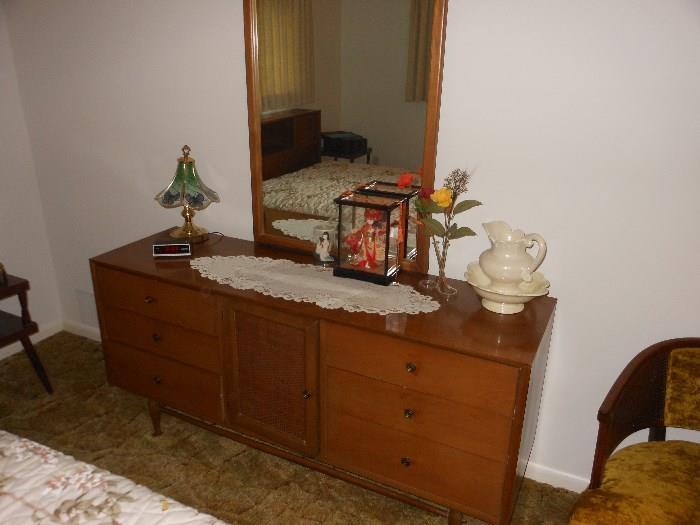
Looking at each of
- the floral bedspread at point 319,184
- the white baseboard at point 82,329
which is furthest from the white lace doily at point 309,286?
the white baseboard at point 82,329

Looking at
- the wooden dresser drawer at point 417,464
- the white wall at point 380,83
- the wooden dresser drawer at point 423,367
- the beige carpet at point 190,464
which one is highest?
the white wall at point 380,83

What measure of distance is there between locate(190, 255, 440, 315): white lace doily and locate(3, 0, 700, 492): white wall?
0.34 meters

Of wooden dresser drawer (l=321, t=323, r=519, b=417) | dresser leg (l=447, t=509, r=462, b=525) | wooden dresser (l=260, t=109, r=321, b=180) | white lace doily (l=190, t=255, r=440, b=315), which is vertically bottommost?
dresser leg (l=447, t=509, r=462, b=525)

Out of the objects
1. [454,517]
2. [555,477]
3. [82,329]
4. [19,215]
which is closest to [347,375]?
[454,517]

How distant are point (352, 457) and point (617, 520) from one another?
3.03ft

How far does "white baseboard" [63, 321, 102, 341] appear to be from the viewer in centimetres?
354

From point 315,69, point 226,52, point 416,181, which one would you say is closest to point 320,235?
point 416,181

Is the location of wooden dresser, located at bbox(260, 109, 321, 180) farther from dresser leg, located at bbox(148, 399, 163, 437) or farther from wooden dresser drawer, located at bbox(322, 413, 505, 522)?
dresser leg, located at bbox(148, 399, 163, 437)

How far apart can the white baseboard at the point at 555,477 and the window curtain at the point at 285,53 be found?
1.82 m

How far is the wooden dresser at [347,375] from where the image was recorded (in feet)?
6.08

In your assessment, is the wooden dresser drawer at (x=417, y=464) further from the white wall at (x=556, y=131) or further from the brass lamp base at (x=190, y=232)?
the brass lamp base at (x=190, y=232)

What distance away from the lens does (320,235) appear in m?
2.43

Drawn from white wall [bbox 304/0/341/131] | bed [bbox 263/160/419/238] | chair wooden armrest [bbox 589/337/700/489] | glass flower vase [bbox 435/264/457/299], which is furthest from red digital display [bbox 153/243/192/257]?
chair wooden armrest [bbox 589/337/700/489]

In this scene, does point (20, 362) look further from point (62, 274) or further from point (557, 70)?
point (557, 70)
